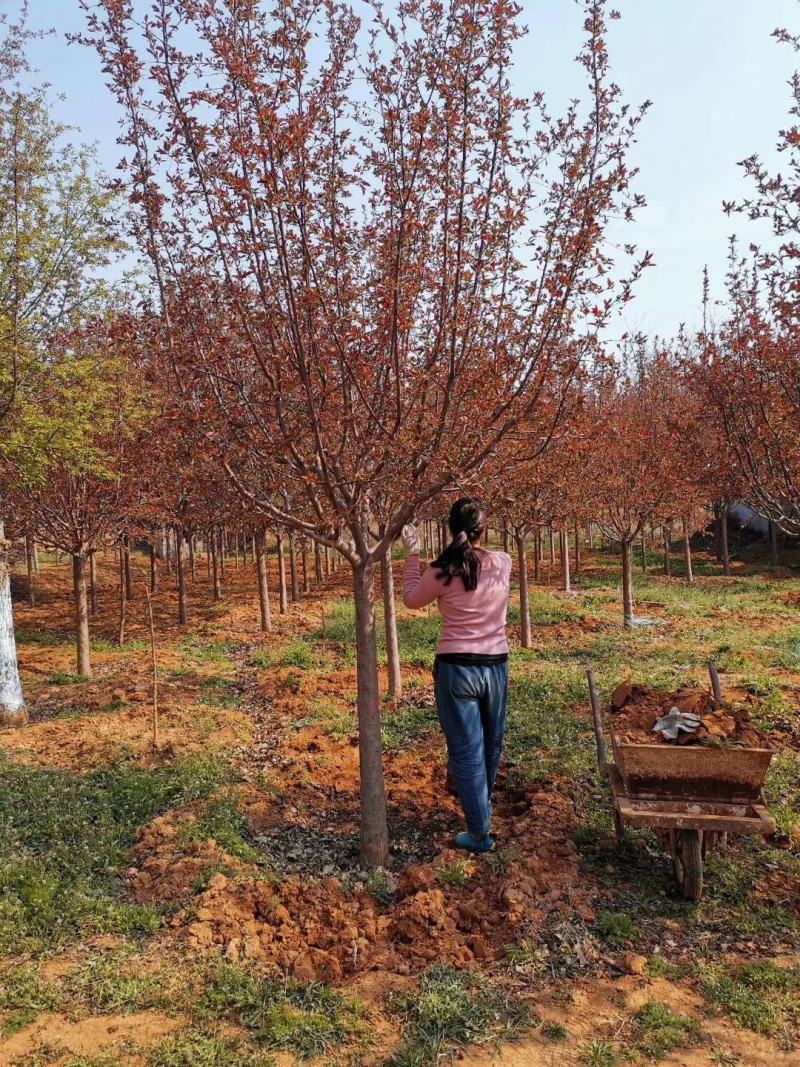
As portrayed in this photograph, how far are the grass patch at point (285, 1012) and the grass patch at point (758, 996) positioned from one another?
2.01m

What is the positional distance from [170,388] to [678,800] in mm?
4875

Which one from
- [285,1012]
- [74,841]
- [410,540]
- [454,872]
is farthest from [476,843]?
[74,841]

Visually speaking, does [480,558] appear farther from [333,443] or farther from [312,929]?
[312,929]

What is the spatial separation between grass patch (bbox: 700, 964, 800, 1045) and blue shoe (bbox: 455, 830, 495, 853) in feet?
5.61

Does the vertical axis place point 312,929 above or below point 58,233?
below

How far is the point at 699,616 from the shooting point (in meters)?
16.6

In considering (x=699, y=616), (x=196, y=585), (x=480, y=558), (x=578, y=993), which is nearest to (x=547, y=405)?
(x=480, y=558)

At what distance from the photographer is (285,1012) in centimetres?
362

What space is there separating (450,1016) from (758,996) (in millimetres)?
1761

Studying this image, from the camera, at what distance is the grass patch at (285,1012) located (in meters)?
3.45

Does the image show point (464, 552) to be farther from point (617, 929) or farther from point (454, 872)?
point (617, 929)

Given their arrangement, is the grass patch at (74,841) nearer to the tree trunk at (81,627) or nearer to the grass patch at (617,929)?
the grass patch at (617,929)

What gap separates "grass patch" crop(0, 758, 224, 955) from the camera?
175 inches

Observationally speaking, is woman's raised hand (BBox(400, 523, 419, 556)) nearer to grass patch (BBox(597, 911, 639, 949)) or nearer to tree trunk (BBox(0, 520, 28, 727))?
grass patch (BBox(597, 911, 639, 949))
